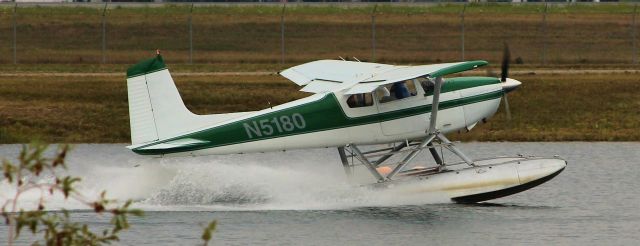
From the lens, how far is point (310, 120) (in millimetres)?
20422

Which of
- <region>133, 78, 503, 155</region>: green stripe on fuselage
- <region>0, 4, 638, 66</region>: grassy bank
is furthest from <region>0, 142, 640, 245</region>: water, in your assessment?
<region>0, 4, 638, 66</region>: grassy bank

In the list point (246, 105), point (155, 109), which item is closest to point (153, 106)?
point (155, 109)

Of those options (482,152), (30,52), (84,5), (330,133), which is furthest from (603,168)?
(84,5)

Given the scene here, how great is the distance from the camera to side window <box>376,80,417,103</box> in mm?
20950

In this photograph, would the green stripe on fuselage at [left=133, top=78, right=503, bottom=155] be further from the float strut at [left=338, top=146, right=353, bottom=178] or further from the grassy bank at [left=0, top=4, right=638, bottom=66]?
the grassy bank at [left=0, top=4, right=638, bottom=66]

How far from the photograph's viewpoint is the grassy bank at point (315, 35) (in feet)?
165

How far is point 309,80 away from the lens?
2278 centimetres

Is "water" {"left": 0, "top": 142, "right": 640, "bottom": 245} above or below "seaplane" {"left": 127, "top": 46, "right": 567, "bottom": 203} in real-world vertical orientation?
below

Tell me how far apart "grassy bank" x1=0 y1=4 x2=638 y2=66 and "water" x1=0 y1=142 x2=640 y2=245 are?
25.7 meters

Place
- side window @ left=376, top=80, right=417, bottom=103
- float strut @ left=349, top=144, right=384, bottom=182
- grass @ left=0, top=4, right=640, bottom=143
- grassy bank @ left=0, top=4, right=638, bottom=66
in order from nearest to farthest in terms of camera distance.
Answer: side window @ left=376, top=80, right=417, bottom=103
float strut @ left=349, top=144, right=384, bottom=182
grass @ left=0, top=4, right=640, bottom=143
grassy bank @ left=0, top=4, right=638, bottom=66

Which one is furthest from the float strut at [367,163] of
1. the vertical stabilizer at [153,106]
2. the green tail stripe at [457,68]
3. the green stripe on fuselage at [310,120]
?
the vertical stabilizer at [153,106]

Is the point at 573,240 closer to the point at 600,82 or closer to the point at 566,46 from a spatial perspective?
the point at 600,82

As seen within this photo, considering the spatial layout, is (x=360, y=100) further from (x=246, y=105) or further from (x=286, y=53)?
(x=286, y=53)

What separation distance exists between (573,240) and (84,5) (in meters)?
50.7
